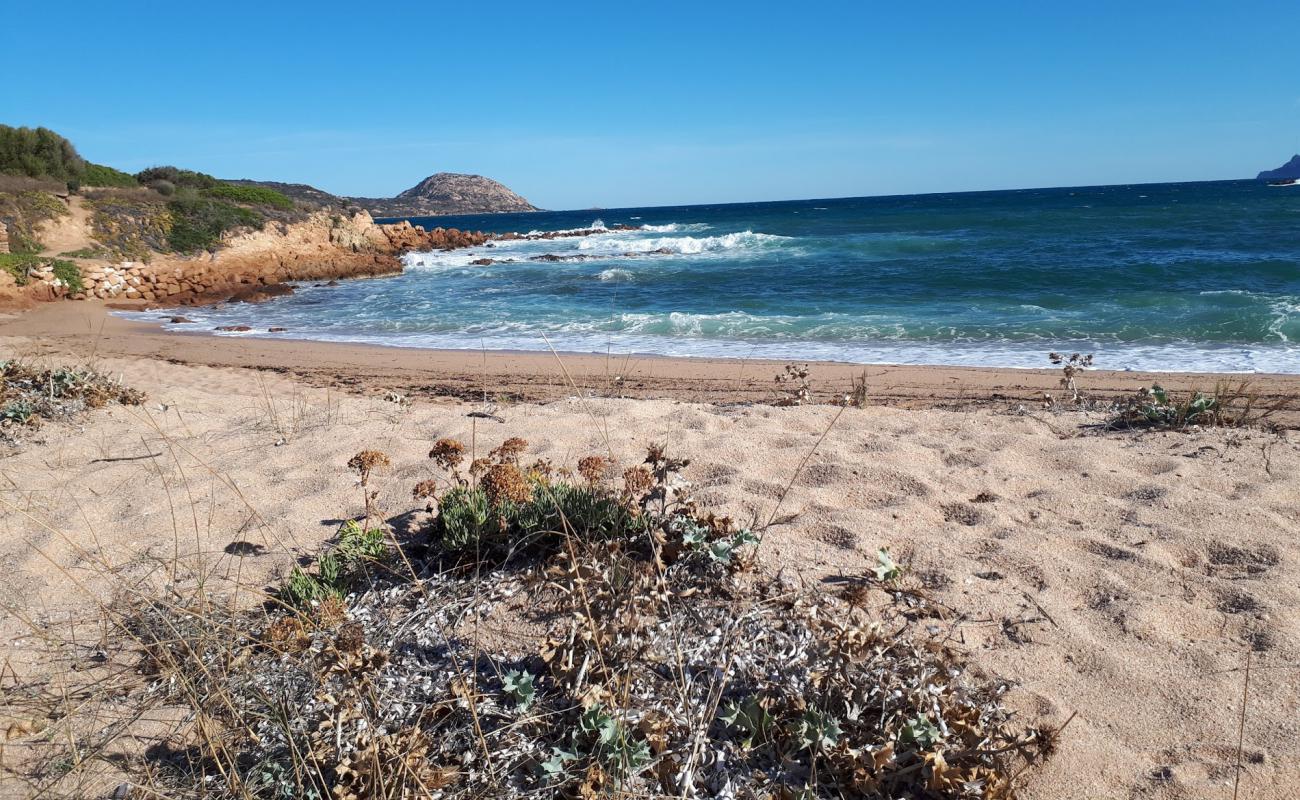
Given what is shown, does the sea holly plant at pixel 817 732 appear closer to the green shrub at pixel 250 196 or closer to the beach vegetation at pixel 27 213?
the beach vegetation at pixel 27 213

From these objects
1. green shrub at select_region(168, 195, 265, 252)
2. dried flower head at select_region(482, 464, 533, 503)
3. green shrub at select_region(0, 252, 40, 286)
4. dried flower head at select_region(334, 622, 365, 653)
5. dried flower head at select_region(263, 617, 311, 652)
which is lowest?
dried flower head at select_region(263, 617, 311, 652)

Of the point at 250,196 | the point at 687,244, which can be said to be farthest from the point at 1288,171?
the point at 250,196

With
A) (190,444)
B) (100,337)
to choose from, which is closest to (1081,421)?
(190,444)

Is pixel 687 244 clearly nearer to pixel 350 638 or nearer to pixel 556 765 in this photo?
pixel 350 638

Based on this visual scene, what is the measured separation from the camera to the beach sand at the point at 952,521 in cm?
220

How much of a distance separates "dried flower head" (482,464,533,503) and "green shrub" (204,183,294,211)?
3187 centimetres

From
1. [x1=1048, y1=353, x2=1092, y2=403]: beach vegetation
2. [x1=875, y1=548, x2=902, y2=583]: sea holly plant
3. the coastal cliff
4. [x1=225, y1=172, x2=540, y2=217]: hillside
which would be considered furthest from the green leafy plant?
[x1=225, y1=172, x2=540, y2=217]: hillside

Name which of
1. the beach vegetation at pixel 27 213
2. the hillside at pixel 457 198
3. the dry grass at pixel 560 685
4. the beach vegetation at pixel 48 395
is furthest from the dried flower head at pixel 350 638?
the hillside at pixel 457 198

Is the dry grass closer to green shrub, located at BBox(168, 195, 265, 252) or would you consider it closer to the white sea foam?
green shrub, located at BBox(168, 195, 265, 252)

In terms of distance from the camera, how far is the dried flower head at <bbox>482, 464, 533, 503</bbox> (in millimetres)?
3014

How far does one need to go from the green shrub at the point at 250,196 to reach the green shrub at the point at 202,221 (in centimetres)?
239

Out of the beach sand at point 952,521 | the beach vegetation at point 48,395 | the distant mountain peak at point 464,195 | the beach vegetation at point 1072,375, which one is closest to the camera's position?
the beach sand at point 952,521

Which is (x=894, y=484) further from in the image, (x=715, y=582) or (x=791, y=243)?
(x=791, y=243)

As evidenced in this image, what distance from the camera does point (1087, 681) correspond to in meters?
2.30
